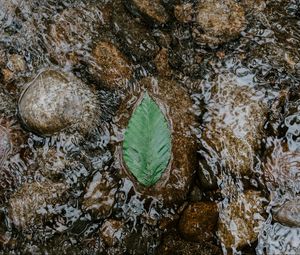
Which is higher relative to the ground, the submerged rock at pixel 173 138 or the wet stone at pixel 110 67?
the wet stone at pixel 110 67

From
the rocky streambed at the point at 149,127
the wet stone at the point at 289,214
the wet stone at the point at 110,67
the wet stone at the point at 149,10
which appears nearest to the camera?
the wet stone at the point at 289,214

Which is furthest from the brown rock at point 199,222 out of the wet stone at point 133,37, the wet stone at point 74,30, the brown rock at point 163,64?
the wet stone at point 74,30

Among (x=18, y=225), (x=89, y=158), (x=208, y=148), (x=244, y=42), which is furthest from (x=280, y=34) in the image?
(x=18, y=225)

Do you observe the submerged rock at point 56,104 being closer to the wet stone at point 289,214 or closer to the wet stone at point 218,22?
the wet stone at point 218,22

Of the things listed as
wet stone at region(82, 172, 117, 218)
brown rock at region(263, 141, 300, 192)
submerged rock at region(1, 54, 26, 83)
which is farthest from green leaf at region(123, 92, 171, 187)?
submerged rock at region(1, 54, 26, 83)

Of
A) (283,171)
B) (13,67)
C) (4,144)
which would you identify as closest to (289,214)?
(283,171)

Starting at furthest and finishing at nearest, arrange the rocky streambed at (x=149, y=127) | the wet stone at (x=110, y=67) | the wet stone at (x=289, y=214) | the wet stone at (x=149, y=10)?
the wet stone at (x=149, y=10), the wet stone at (x=110, y=67), the rocky streambed at (x=149, y=127), the wet stone at (x=289, y=214)

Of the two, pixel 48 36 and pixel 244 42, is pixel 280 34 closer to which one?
pixel 244 42
